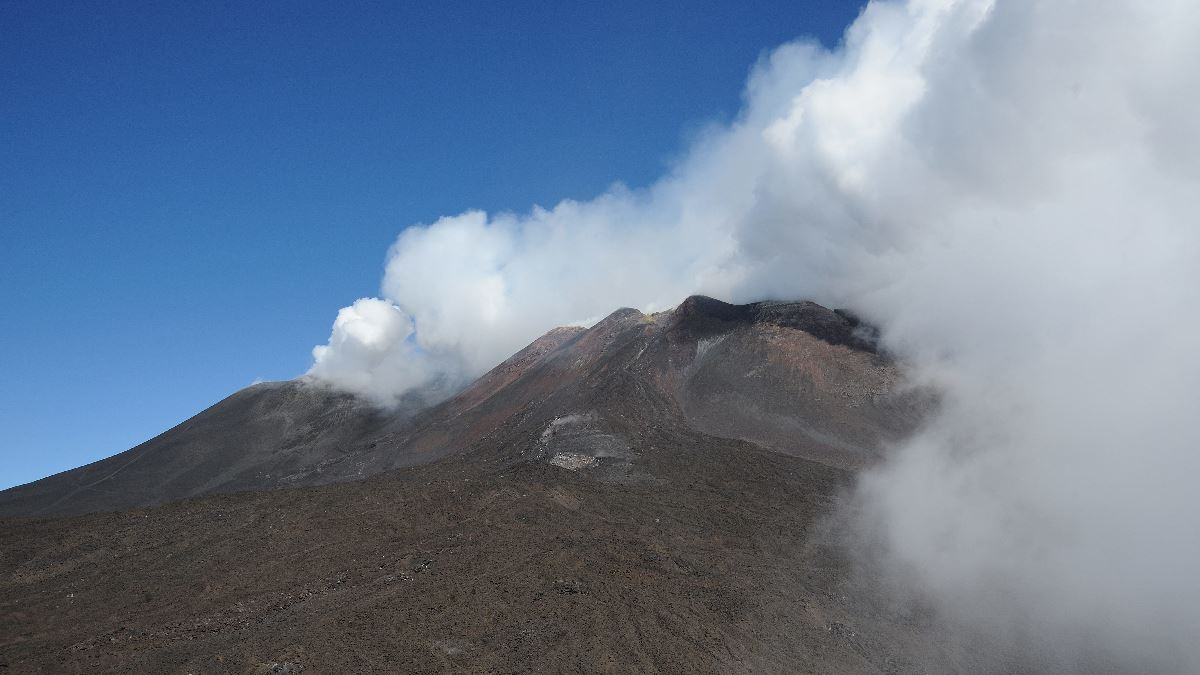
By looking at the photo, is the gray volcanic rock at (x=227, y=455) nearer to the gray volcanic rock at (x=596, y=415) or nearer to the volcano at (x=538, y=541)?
the gray volcanic rock at (x=596, y=415)

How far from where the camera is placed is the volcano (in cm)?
2442

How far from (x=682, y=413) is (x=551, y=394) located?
45.8ft

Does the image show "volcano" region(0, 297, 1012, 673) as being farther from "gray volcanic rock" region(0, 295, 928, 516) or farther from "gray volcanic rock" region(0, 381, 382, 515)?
"gray volcanic rock" region(0, 381, 382, 515)

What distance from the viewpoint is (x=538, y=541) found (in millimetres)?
33562

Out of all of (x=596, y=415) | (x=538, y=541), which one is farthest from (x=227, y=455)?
(x=538, y=541)

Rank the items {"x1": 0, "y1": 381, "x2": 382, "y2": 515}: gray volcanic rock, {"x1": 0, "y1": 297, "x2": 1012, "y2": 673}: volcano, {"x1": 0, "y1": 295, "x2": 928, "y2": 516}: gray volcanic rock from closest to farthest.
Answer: {"x1": 0, "y1": 297, "x2": 1012, "y2": 673}: volcano < {"x1": 0, "y1": 295, "x2": 928, "y2": 516}: gray volcanic rock < {"x1": 0, "y1": 381, "x2": 382, "y2": 515}: gray volcanic rock

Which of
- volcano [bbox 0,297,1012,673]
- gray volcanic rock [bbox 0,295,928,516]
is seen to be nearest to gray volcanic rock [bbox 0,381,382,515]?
gray volcanic rock [bbox 0,295,928,516]

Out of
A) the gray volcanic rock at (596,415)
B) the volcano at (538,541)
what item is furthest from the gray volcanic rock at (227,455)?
the volcano at (538,541)

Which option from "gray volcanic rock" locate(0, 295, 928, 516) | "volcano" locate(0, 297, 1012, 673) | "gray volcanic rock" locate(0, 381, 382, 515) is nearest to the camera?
"volcano" locate(0, 297, 1012, 673)

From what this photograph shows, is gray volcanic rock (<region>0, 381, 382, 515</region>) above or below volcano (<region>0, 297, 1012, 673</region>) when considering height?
above

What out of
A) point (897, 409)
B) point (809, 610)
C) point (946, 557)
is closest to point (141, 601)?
point (809, 610)

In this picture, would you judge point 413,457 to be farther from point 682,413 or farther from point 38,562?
point 38,562

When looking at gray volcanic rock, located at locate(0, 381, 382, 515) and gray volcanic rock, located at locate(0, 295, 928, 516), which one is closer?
gray volcanic rock, located at locate(0, 295, 928, 516)

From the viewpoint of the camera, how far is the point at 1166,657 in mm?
23000
